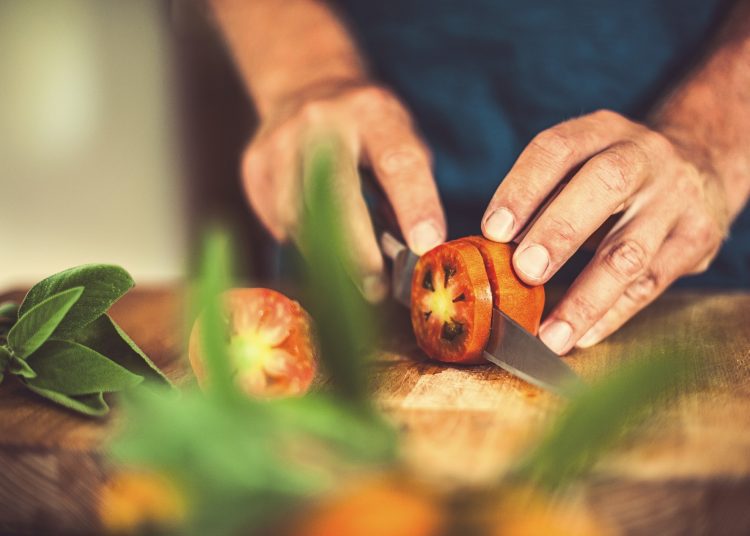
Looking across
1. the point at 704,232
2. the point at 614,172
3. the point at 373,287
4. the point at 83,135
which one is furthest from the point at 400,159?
the point at 83,135

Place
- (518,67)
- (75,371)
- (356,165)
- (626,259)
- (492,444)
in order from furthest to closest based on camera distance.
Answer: (518,67), (356,165), (626,259), (75,371), (492,444)

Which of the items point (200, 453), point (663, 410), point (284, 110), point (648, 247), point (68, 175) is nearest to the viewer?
point (200, 453)

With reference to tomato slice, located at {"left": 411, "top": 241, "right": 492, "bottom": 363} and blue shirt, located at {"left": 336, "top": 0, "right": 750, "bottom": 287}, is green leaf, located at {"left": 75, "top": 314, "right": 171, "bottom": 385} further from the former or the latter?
blue shirt, located at {"left": 336, "top": 0, "right": 750, "bottom": 287}

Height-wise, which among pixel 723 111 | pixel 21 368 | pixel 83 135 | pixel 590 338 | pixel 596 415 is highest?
pixel 596 415

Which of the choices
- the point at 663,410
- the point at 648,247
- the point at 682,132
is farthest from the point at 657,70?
the point at 663,410

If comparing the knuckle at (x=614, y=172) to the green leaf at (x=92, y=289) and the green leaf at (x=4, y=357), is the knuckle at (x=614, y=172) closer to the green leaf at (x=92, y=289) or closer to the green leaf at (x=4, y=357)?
the green leaf at (x=92, y=289)

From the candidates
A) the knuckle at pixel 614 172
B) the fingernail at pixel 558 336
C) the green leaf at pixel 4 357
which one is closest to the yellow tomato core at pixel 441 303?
the fingernail at pixel 558 336

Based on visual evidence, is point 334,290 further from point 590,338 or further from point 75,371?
point 590,338

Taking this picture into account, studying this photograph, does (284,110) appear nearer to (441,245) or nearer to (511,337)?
(441,245)
